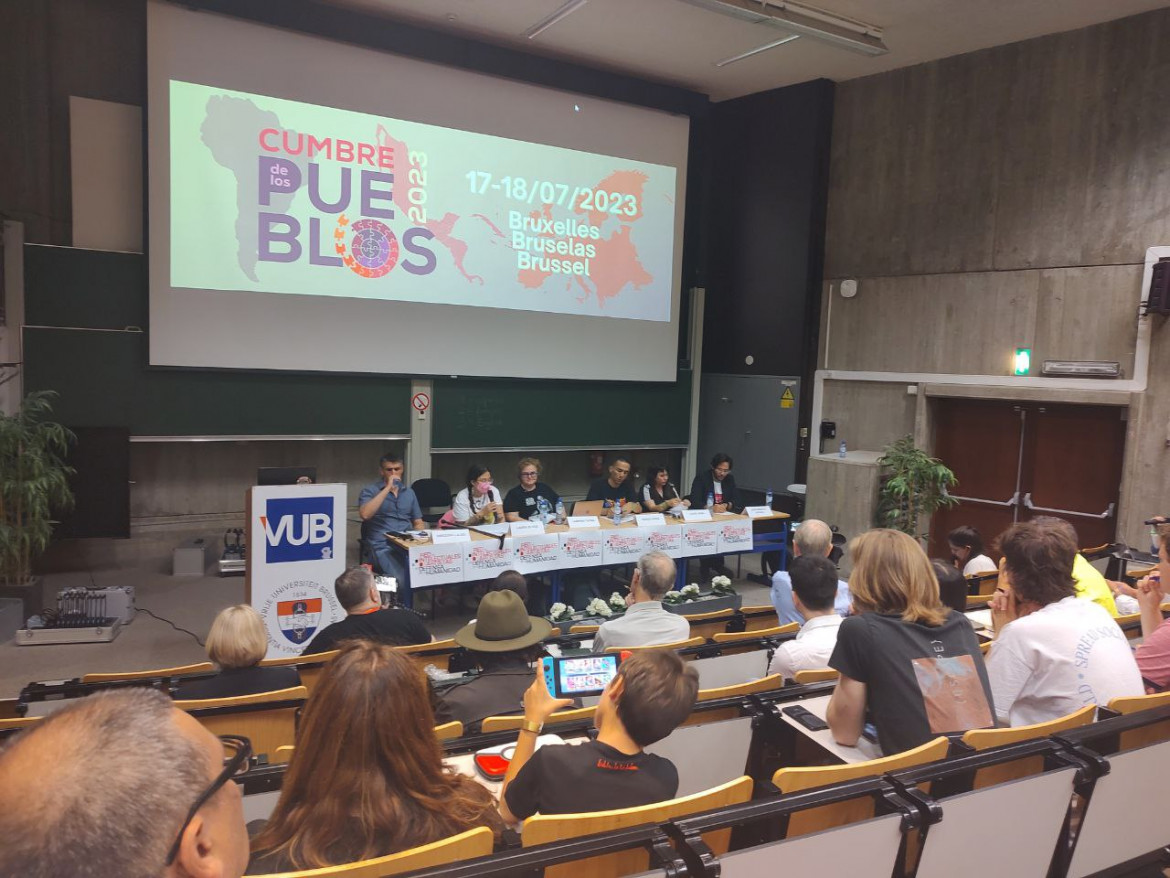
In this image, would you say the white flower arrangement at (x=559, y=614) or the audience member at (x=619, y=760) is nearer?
the audience member at (x=619, y=760)

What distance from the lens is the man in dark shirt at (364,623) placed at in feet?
10.6

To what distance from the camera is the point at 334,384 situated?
7.01 metres

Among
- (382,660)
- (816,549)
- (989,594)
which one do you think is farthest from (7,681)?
(989,594)

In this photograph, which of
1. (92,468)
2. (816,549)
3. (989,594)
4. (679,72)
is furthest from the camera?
(679,72)

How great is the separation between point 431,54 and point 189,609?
5391 mm

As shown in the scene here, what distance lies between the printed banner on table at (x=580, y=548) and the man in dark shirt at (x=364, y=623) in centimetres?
223

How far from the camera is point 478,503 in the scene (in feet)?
20.2

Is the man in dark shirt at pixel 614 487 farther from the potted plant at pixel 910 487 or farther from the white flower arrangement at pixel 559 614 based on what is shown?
the potted plant at pixel 910 487

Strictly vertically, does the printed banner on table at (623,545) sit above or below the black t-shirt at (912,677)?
below

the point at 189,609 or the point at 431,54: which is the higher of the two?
the point at 431,54

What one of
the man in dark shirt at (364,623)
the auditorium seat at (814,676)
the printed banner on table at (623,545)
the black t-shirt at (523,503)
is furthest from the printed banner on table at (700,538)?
the auditorium seat at (814,676)

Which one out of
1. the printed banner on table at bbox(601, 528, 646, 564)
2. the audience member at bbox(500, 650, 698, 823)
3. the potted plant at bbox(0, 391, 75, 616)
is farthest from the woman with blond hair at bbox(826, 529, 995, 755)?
the potted plant at bbox(0, 391, 75, 616)

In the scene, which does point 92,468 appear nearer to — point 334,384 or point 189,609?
point 189,609

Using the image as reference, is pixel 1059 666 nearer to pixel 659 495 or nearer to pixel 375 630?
pixel 375 630
